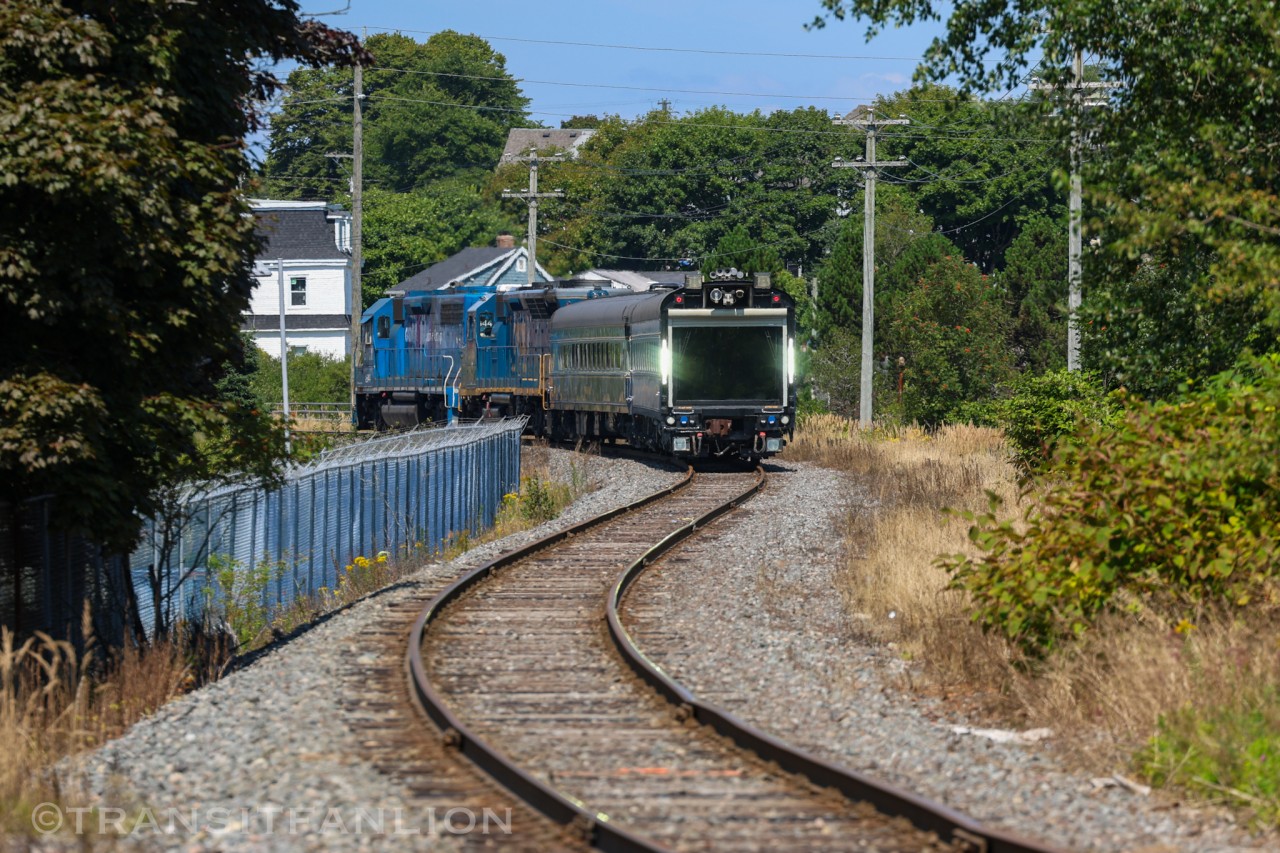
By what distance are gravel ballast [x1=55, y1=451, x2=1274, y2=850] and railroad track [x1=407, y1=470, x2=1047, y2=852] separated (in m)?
0.42

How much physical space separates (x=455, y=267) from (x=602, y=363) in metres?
53.6

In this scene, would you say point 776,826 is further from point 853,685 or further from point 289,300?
point 289,300

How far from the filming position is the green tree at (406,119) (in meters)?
114

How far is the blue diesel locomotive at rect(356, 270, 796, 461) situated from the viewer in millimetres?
29656

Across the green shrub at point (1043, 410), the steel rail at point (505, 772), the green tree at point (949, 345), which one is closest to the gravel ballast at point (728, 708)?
the steel rail at point (505, 772)

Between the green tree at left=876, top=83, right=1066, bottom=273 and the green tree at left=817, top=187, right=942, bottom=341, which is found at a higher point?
the green tree at left=876, top=83, right=1066, bottom=273

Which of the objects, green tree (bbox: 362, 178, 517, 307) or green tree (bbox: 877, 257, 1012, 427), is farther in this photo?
green tree (bbox: 362, 178, 517, 307)

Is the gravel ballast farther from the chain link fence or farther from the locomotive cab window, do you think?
the locomotive cab window

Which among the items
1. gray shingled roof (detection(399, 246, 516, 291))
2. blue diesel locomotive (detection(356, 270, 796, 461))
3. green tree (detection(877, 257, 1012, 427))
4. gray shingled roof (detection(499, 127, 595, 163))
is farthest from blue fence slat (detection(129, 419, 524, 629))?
gray shingled roof (detection(499, 127, 595, 163))

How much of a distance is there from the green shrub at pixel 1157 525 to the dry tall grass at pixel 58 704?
5.74 m

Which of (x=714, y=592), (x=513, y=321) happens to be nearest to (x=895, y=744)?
(x=714, y=592)

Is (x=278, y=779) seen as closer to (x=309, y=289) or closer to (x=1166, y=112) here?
(x=1166, y=112)

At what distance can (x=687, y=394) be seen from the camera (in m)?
29.8

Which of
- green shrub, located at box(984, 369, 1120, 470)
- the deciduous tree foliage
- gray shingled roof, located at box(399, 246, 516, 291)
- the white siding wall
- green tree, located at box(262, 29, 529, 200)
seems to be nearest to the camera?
the deciduous tree foliage
